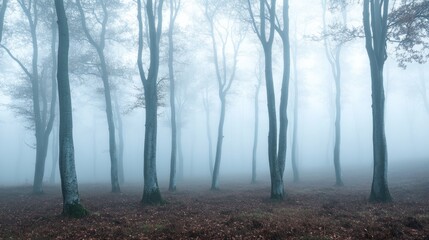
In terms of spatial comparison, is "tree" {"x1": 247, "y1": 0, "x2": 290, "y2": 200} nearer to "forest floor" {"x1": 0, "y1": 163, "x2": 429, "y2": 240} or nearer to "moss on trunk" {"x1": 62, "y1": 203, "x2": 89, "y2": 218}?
"forest floor" {"x1": 0, "y1": 163, "x2": 429, "y2": 240}

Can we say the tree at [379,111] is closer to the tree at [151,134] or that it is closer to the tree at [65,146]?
the tree at [151,134]

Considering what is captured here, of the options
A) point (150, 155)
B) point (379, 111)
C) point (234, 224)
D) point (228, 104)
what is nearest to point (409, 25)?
point (379, 111)

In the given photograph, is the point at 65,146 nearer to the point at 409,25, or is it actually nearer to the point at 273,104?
the point at 273,104

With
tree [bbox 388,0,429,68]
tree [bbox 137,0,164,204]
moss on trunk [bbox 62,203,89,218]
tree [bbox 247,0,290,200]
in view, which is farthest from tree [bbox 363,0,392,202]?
moss on trunk [bbox 62,203,89,218]

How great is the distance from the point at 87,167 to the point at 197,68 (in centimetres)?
5382

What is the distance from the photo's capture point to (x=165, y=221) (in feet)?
36.4

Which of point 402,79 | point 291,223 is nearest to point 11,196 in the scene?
point 291,223

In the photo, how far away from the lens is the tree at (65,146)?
12117mm

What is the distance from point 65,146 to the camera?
12242 millimetres

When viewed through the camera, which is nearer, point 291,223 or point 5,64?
point 291,223

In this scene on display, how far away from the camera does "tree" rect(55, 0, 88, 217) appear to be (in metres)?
12.1

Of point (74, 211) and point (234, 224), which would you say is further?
point (74, 211)

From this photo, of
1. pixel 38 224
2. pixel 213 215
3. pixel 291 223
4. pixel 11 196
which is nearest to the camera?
pixel 291 223

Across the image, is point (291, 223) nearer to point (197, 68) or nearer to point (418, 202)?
point (418, 202)
